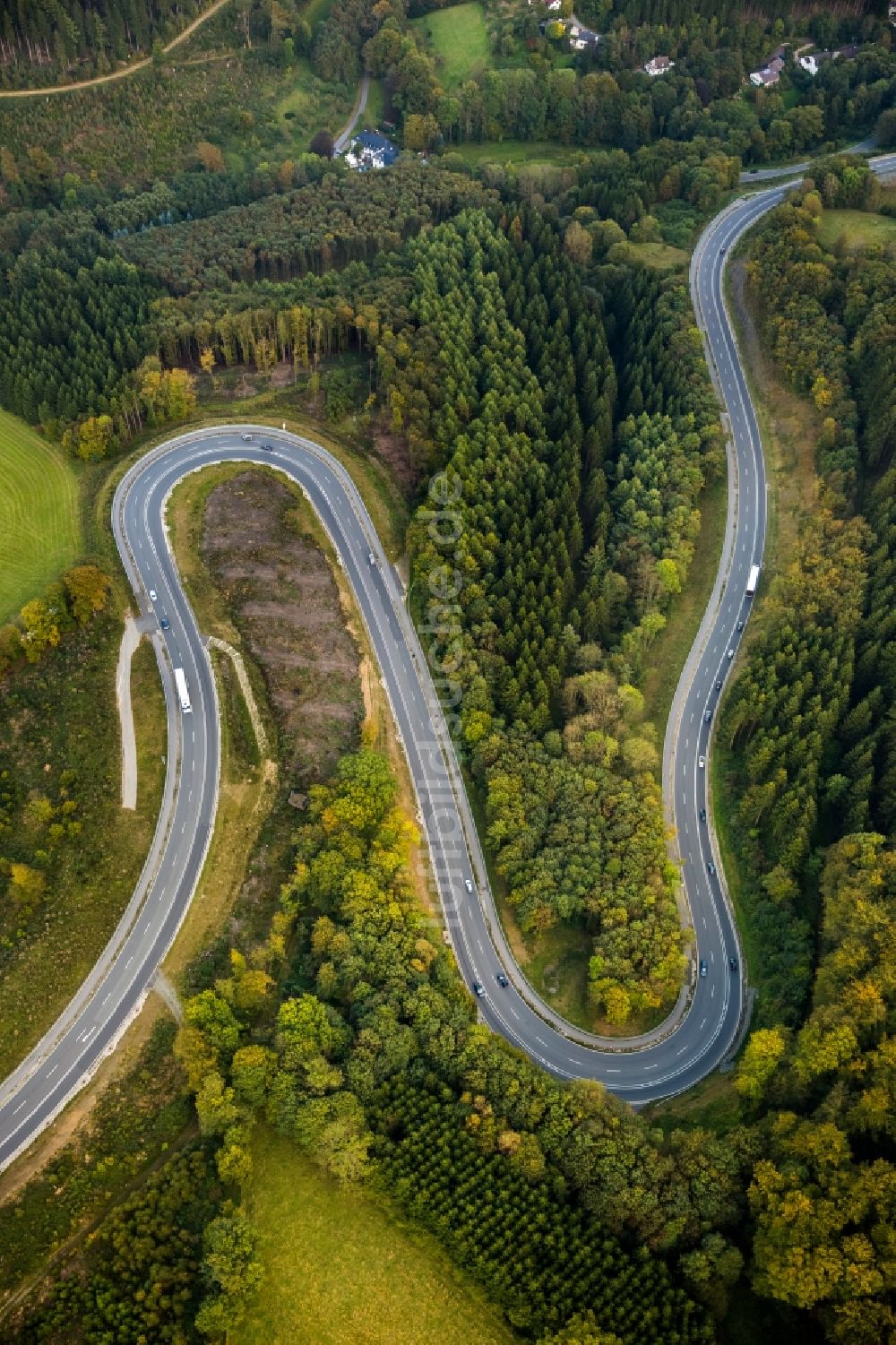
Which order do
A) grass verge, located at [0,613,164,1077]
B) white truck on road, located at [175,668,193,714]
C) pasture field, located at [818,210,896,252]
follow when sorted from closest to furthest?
grass verge, located at [0,613,164,1077]
white truck on road, located at [175,668,193,714]
pasture field, located at [818,210,896,252]

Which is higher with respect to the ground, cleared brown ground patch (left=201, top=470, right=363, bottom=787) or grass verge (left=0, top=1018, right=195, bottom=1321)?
cleared brown ground patch (left=201, top=470, right=363, bottom=787)

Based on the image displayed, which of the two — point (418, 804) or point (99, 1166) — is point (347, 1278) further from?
point (418, 804)

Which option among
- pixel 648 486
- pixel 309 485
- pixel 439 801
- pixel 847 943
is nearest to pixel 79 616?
pixel 309 485

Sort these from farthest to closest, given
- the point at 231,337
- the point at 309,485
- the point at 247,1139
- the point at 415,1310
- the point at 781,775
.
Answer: the point at 231,337 < the point at 309,485 < the point at 781,775 < the point at 247,1139 < the point at 415,1310

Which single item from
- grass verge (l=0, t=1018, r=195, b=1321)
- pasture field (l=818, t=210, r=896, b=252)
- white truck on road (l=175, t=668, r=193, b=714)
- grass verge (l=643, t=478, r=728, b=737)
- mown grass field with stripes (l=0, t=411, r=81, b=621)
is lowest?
grass verge (l=0, t=1018, r=195, b=1321)

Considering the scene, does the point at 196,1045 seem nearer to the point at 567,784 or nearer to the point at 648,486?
the point at 567,784

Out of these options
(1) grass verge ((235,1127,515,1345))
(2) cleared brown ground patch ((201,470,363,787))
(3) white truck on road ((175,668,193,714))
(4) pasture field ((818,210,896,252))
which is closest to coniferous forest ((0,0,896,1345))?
(4) pasture field ((818,210,896,252))

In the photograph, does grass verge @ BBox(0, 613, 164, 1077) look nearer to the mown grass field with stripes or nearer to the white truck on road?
the white truck on road
